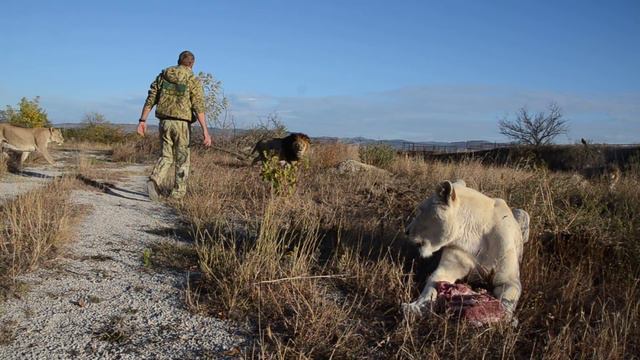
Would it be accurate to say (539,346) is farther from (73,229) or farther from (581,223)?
(73,229)

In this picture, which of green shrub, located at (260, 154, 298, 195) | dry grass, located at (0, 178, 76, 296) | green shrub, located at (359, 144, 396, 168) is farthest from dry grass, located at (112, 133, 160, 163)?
dry grass, located at (0, 178, 76, 296)

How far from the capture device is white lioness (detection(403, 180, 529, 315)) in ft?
11.9

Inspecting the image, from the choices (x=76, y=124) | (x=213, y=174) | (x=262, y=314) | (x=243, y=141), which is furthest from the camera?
(x=76, y=124)

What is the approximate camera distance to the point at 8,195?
748 cm

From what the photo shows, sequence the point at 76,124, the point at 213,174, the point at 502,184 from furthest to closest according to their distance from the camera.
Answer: the point at 76,124, the point at 213,174, the point at 502,184

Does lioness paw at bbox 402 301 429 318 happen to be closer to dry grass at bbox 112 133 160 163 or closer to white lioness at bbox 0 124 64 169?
white lioness at bbox 0 124 64 169

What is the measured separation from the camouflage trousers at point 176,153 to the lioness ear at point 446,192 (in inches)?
198

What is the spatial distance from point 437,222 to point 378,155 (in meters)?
12.5

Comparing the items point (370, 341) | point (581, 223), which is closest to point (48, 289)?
point (370, 341)

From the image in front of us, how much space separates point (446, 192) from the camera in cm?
363

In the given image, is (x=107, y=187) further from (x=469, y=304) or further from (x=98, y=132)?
(x=98, y=132)

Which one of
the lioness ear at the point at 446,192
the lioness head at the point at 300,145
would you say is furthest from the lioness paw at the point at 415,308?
the lioness head at the point at 300,145

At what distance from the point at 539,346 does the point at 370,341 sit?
3.56 feet

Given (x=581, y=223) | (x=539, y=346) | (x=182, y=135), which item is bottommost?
(x=539, y=346)
